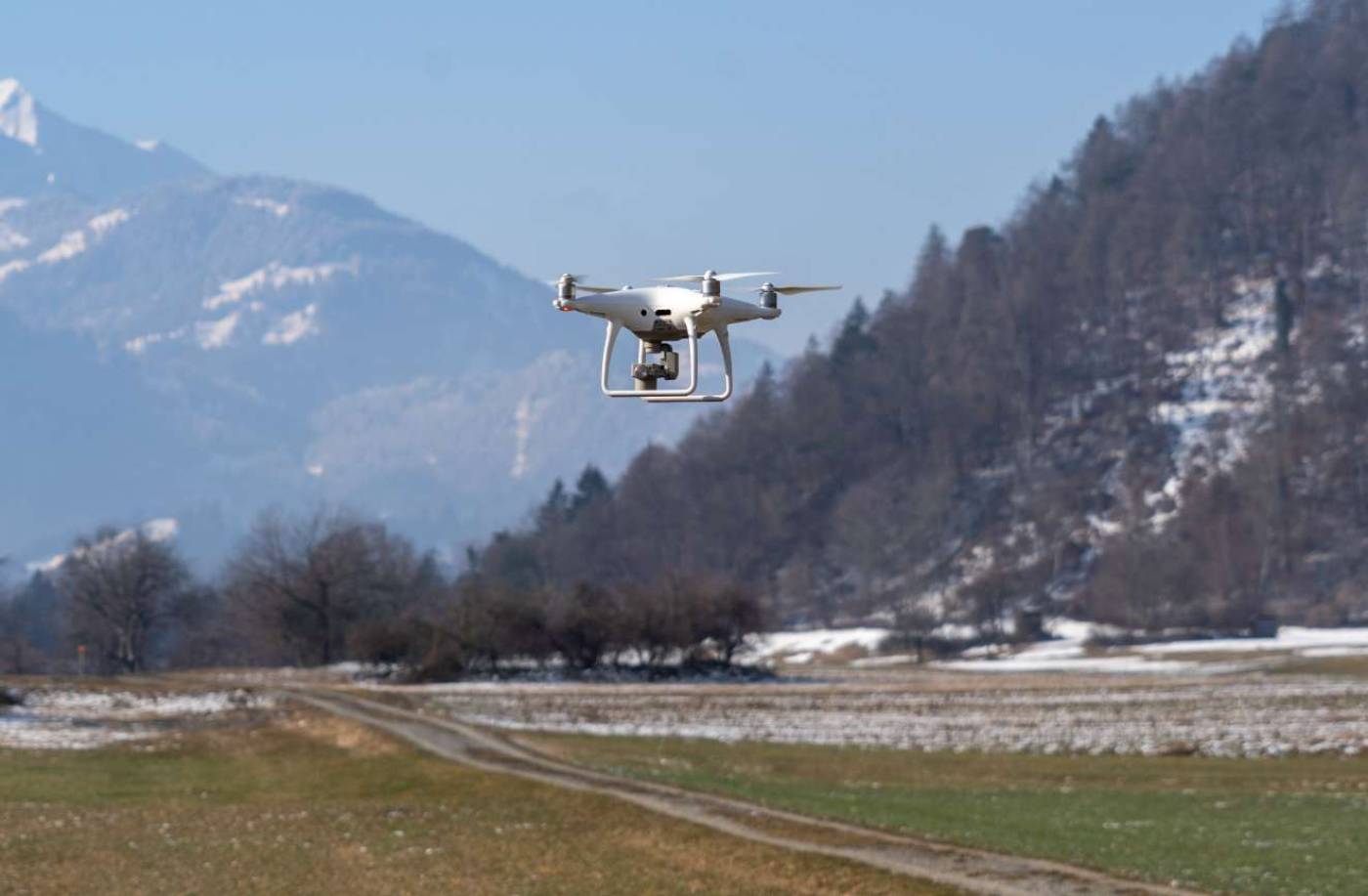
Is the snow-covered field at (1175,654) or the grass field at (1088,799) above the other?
the snow-covered field at (1175,654)

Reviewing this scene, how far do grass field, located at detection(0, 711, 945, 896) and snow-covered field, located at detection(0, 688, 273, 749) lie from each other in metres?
10.5

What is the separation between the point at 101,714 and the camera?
90750 millimetres

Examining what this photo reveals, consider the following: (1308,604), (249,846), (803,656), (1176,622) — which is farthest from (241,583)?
(249,846)

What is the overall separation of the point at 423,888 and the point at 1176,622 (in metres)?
132

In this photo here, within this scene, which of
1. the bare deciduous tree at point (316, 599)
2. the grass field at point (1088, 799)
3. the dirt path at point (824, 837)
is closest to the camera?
the dirt path at point (824, 837)

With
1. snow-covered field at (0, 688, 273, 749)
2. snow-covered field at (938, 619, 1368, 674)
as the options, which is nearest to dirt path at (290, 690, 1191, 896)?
snow-covered field at (0, 688, 273, 749)

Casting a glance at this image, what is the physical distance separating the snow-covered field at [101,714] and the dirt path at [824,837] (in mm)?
17280

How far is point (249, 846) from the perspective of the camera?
45.2m

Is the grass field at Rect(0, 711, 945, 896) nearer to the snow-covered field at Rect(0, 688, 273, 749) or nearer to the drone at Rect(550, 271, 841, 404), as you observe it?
the snow-covered field at Rect(0, 688, 273, 749)

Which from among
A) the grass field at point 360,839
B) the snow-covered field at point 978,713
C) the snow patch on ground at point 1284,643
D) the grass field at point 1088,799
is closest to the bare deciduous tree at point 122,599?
the snow-covered field at point 978,713

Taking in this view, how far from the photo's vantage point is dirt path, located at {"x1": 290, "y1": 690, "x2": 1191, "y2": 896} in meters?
36.0

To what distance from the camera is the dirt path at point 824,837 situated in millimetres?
36000

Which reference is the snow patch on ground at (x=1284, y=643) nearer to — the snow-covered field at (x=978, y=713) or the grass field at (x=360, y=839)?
the snow-covered field at (x=978, y=713)

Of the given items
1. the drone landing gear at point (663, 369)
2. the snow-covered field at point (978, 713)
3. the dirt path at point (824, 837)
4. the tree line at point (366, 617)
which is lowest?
the dirt path at point (824, 837)
